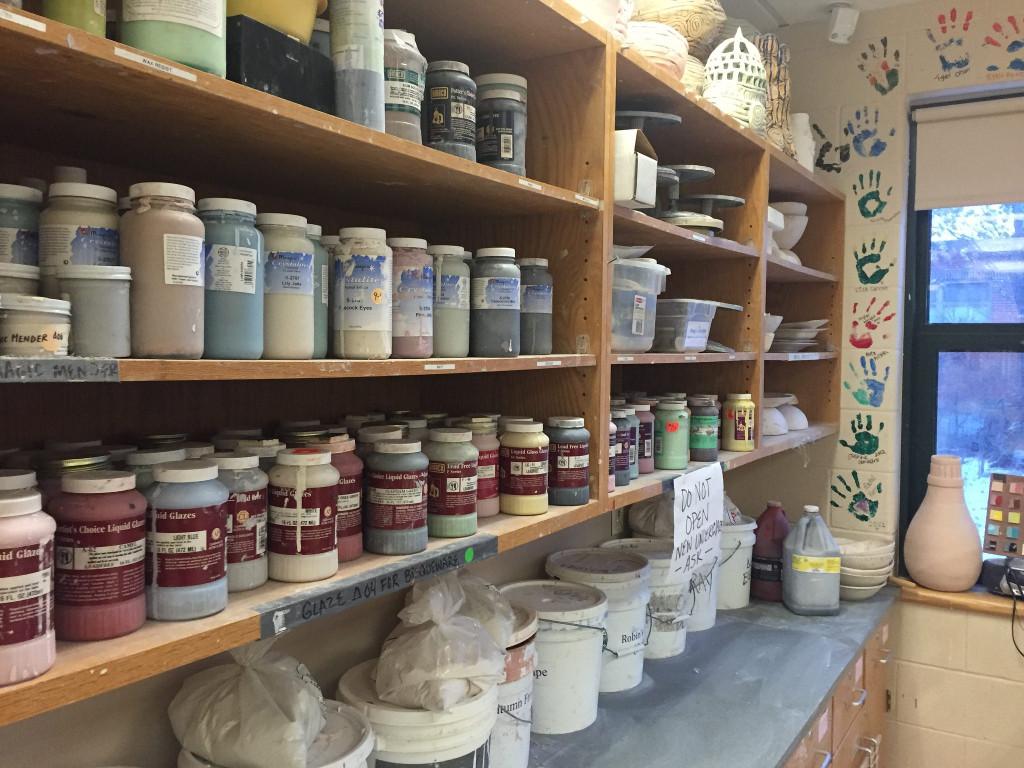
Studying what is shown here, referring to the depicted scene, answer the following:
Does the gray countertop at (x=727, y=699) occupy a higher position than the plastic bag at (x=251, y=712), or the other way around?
the plastic bag at (x=251, y=712)

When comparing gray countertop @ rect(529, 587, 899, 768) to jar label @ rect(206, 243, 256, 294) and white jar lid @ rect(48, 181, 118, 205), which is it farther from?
white jar lid @ rect(48, 181, 118, 205)

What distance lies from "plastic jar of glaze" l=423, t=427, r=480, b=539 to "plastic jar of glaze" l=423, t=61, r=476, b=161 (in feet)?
1.56

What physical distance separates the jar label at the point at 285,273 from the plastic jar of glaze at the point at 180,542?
0.83 ft

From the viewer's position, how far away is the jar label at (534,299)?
5.21 ft

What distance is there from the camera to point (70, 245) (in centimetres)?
88

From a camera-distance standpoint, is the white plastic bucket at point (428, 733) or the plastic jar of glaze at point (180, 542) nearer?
the plastic jar of glaze at point (180, 542)

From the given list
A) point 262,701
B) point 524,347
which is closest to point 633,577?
point 524,347

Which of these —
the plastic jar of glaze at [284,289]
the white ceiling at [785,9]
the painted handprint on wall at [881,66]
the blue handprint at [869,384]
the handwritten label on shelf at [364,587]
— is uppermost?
the white ceiling at [785,9]

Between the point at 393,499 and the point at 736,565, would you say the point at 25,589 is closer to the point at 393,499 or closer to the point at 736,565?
the point at 393,499

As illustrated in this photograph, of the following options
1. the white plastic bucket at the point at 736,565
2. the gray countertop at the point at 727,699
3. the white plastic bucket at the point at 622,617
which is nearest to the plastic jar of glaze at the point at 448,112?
the white plastic bucket at the point at 622,617

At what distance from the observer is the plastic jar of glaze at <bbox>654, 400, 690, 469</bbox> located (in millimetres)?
2156

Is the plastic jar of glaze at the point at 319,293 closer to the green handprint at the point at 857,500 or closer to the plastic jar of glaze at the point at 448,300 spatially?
the plastic jar of glaze at the point at 448,300

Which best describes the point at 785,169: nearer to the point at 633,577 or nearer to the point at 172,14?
the point at 633,577

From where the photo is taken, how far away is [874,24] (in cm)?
309
